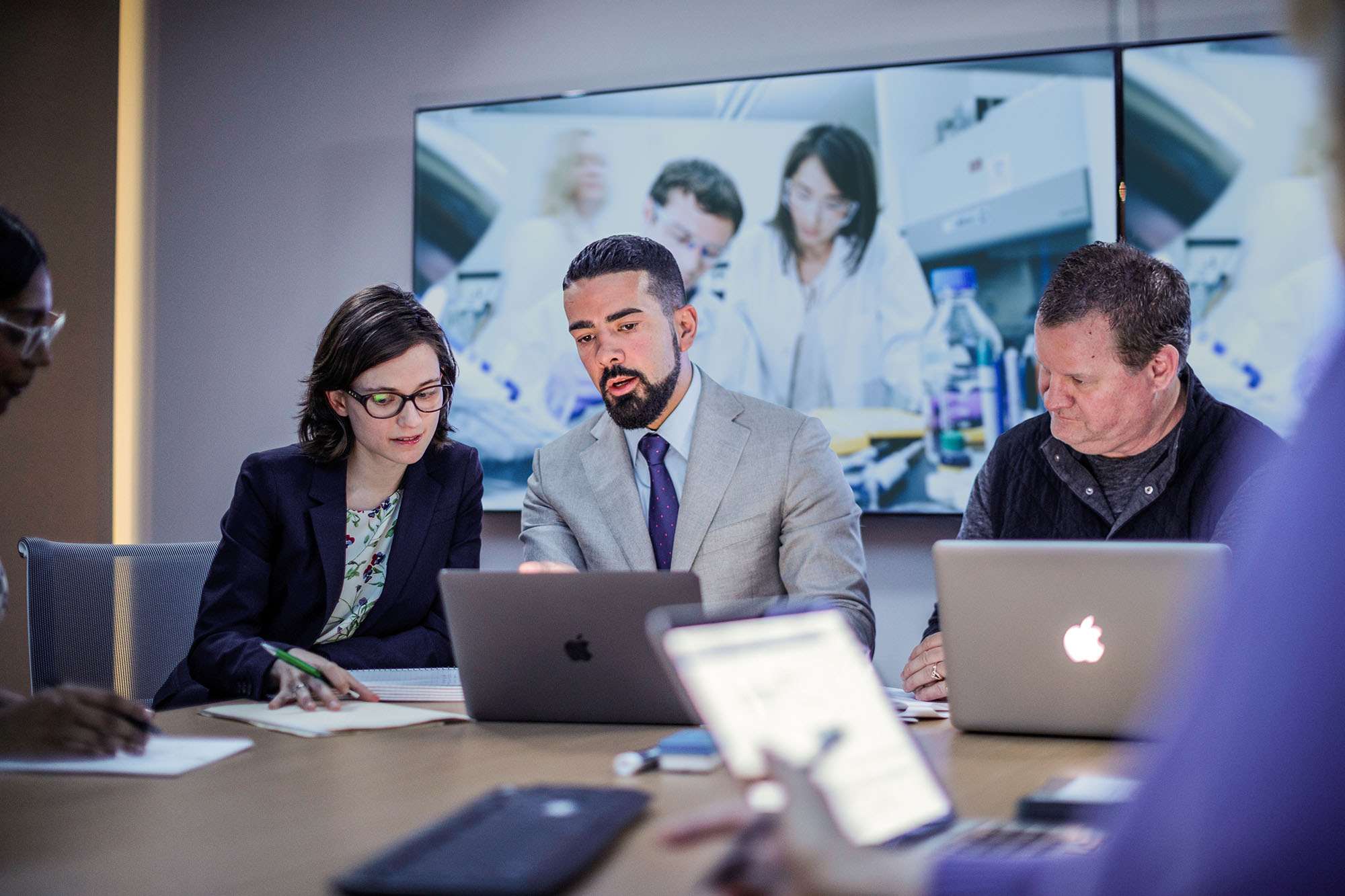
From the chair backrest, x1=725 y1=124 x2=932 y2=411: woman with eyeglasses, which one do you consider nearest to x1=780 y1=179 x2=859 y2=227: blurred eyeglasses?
x1=725 y1=124 x2=932 y2=411: woman with eyeglasses

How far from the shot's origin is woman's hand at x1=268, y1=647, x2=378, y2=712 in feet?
6.18

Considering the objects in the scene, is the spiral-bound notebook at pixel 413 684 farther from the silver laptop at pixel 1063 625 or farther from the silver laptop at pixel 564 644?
the silver laptop at pixel 1063 625

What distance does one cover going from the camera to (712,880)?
2.45ft

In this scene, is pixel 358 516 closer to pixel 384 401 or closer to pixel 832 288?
pixel 384 401

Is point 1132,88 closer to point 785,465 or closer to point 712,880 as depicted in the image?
point 785,465

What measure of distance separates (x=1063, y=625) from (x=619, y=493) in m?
1.17

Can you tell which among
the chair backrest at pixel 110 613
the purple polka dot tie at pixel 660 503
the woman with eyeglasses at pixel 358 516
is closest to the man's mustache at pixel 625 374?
the purple polka dot tie at pixel 660 503

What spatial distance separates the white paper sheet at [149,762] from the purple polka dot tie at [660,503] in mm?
1078

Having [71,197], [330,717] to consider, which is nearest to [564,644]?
[330,717]

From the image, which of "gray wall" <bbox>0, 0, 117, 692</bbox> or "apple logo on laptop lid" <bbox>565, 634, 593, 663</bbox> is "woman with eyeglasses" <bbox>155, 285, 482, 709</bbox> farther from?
"gray wall" <bbox>0, 0, 117, 692</bbox>

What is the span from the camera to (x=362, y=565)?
2.47m

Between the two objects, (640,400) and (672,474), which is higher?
(640,400)

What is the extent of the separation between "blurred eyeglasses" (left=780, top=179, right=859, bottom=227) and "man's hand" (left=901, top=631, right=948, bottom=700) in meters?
1.57

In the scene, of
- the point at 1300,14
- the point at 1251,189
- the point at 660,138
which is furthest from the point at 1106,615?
the point at 660,138
